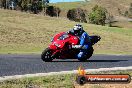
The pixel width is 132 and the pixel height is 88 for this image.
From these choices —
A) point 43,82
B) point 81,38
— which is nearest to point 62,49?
point 81,38

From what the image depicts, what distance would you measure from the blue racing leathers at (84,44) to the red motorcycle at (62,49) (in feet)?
0.56

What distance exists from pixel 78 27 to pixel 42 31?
44.9 m

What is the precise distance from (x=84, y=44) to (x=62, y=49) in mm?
1011

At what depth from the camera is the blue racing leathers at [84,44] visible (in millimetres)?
17859

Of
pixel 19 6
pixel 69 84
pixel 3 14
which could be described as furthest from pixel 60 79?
pixel 19 6

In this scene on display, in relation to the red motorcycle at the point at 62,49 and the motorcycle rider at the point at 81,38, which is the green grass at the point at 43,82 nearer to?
the red motorcycle at the point at 62,49

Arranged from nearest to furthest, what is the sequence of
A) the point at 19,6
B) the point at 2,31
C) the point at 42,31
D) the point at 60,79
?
1. the point at 60,79
2. the point at 2,31
3. the point at 42,31
4. the point at 19,6

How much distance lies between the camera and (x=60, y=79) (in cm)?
1084

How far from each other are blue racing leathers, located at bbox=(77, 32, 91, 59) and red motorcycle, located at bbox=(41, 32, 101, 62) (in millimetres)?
171

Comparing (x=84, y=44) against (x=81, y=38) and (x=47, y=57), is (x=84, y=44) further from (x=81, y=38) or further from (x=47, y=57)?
(x=47, y=57)

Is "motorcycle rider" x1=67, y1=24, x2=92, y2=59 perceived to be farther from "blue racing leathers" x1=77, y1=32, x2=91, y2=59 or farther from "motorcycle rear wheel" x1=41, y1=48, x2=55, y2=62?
"motorcycle rear wheel" x1=41, y1=48, x2=55, y2=62

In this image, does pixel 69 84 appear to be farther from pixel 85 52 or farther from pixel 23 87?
pixel 85 52

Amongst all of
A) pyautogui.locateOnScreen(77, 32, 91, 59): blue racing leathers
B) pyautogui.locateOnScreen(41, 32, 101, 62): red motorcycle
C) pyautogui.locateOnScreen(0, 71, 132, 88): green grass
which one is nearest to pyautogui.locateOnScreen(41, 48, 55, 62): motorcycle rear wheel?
pyautogui.locateOnScreen(41, 32, 101, 62): red motorcycle

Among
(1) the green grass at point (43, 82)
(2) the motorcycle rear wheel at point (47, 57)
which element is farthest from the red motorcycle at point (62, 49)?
(1) the green grass at point (43, 82)
